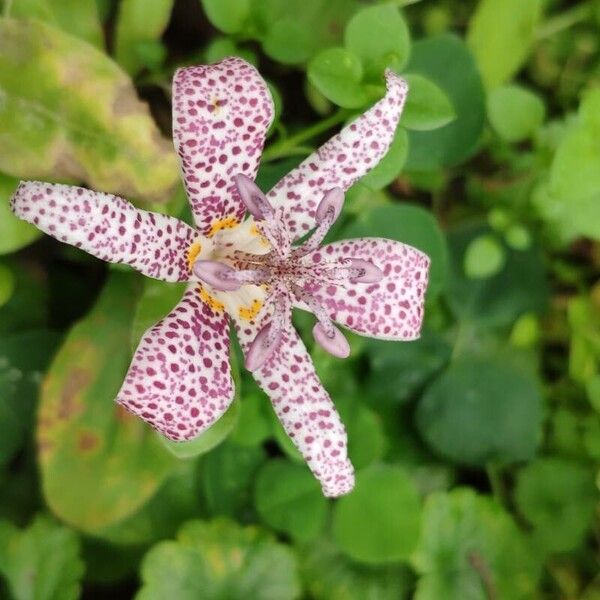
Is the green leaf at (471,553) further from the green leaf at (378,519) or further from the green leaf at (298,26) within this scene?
the green leaf at (298,26)

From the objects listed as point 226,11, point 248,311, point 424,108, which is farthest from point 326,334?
point 226,11

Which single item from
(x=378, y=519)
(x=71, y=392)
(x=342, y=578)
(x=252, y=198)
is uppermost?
(x=252, y=198)

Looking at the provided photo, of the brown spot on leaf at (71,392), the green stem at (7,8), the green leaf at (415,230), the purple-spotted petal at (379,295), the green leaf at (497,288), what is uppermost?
the green stem at (7,8)

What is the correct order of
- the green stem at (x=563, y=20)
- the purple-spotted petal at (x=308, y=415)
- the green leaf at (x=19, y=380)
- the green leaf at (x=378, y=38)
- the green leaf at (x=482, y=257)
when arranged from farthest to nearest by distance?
the green stem at (x=563, y=20), the green leaf at (x=482, y=257), the green leaf at (x=19, y=380), the green leaf at (x=378, y=38), the purple-spotted petal at (x=308, y=415)

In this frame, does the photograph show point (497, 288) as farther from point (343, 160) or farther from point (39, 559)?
point (39, 559)

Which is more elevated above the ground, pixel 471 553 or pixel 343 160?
pixel 343 160

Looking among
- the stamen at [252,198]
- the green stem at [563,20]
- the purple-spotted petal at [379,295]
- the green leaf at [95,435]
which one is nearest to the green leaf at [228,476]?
the green leaf at [95,435]
